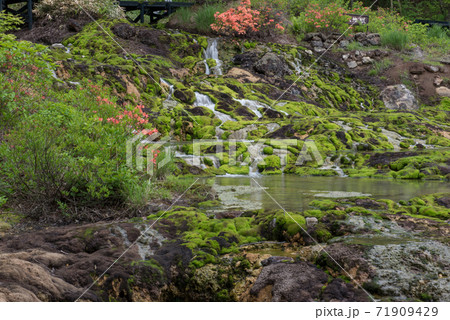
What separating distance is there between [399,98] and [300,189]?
1345 centimetres

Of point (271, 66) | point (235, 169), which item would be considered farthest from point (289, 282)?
point (271, 66)

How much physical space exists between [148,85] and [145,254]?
10882mm

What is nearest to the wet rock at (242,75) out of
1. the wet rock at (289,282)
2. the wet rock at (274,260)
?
the wet rock at (274,260)

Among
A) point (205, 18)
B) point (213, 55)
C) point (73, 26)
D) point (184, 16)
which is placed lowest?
point (213, 55)

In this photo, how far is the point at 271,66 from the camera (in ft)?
59.1

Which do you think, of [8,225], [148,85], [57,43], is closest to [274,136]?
[148,85]

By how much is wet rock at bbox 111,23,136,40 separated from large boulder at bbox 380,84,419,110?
12.2 m

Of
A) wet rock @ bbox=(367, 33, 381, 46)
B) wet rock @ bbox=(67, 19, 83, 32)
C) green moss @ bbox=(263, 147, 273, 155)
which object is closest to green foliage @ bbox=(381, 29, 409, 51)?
wet rock @ bbox=(367, 33, 381, 46)

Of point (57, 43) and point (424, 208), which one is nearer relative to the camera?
point (424, 208)

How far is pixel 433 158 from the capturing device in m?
9.59

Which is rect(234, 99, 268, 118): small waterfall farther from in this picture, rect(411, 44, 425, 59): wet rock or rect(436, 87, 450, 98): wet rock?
rect(411, 44, 425, 59): wet rock

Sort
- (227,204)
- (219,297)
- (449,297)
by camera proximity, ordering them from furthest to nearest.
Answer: (227,204)
(219,297)
(449,297)

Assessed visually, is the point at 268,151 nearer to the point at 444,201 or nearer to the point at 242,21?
the point at 444,201

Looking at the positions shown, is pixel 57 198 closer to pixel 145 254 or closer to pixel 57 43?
pixel 145 254
